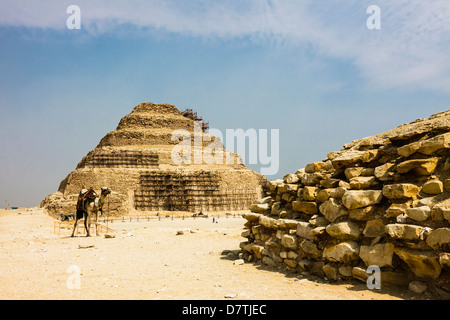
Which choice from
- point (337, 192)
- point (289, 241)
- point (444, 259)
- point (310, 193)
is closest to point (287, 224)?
point (289, 241)

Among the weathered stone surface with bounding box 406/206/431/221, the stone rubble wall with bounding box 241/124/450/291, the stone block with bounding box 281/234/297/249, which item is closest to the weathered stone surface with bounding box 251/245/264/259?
the stone rubble wall with bounding box 241/124/450/291

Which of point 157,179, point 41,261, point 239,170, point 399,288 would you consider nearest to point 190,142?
point 239,170

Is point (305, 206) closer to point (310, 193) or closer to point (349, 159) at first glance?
point (310, 193)

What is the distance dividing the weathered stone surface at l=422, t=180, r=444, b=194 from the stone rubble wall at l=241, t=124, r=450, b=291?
0.04 ft

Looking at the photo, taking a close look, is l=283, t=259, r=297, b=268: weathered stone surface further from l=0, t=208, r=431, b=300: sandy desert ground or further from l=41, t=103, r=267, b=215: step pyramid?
l=41, t=103, r=267, b=215: step pyramid

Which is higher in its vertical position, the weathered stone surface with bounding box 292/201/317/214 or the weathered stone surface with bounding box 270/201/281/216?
the weathered stone surface with bounding box 292/201/317/214

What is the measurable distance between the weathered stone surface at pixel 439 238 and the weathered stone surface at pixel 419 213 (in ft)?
0.97

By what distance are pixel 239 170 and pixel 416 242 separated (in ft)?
177

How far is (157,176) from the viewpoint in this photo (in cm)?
4956

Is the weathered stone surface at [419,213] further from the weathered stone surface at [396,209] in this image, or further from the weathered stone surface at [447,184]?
the weathered stone surface at [447,184]

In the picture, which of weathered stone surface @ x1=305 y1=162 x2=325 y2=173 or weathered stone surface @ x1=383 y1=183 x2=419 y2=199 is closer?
weathered stone surface @ x1=383 y1=183 x2=419 y2=199

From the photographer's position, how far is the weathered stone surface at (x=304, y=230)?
20.7 feet

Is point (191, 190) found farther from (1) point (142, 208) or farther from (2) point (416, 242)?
(2) point (416, 242)

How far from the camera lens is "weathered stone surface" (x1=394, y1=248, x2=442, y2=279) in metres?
4.40
